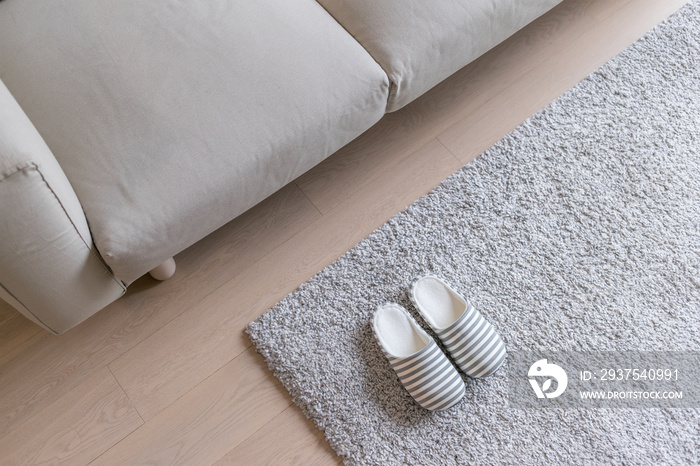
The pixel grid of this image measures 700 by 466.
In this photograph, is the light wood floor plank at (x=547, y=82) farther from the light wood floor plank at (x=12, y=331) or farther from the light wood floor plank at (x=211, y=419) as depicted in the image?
the light wood floor plank at (x=12, y=331)

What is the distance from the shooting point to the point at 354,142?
59.1 inches

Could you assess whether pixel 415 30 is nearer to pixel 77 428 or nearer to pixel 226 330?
pixel 226 330

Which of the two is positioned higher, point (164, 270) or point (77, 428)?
point (164, 270)

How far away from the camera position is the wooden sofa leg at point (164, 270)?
1.27m

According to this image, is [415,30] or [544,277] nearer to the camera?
[415,30]

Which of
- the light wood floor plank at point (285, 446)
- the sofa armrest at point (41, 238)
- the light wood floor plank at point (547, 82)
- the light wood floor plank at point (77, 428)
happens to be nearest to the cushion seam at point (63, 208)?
the sofa armrest at point (41, 238)

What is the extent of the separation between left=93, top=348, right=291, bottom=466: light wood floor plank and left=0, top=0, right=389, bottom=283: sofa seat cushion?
33 cm

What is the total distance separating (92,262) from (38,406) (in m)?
0.45

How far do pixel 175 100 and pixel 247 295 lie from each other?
0.49 m

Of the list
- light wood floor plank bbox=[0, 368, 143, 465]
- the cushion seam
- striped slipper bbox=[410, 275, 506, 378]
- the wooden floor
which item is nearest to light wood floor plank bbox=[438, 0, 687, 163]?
the wooden floor

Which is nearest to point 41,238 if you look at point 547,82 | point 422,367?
point 422,367

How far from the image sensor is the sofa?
99 centimetres

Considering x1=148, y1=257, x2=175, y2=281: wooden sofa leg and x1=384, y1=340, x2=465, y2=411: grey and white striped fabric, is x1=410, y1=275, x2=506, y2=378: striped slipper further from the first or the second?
x1=148, y1=257, x2=175, y2=281: wooden sofa leg

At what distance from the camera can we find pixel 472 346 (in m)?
1.24
